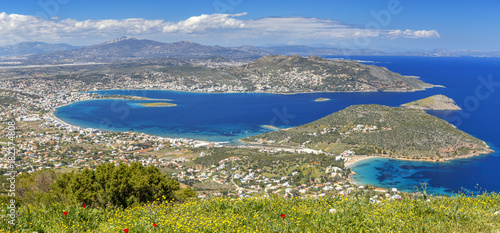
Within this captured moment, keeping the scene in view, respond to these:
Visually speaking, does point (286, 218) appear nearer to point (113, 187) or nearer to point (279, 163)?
point (113, 187)

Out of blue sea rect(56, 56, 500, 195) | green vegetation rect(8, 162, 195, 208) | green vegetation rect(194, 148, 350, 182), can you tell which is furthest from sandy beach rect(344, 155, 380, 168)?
green vegetation rect(8, 162, 195, 208)

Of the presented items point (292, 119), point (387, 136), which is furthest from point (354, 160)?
point (292, 119)

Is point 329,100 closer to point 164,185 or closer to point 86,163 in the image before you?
point 86,163

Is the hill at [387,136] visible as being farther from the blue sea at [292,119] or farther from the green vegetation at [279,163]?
the green vegetation at [279,163]

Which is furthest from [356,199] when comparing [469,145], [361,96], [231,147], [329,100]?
[361,96]

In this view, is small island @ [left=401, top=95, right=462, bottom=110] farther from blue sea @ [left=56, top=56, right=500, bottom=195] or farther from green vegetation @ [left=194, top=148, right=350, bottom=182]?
green vegetation @ [left=194, top=148, right=350, bottom=182]

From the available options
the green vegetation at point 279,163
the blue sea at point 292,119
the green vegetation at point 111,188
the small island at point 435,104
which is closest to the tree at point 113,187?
the green vegetation at point 111,188
